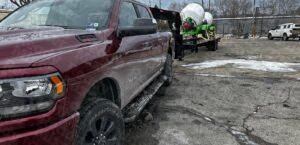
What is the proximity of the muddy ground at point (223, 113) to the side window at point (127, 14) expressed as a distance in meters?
1.42

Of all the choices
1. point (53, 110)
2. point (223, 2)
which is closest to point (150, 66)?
point (53, 110)

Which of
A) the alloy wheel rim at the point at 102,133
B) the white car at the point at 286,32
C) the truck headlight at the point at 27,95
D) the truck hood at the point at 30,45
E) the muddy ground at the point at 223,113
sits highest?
the truck hood at the point at 30,45

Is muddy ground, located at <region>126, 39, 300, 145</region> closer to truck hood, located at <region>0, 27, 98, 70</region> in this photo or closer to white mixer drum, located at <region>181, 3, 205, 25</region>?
truck hood, located at <region>0, 27, 98, 70</region>

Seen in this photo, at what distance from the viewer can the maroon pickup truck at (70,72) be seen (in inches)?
94.1

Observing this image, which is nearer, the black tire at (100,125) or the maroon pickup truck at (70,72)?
the maroon pickup truck at (70,72)

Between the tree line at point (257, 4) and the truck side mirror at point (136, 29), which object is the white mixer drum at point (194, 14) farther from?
the tree line at point (257, 4)

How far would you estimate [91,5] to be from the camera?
4266mm

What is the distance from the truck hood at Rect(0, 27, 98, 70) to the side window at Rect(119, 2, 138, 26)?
3.33 ft

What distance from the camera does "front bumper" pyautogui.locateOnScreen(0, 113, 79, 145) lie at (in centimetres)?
232

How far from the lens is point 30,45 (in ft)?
9.06

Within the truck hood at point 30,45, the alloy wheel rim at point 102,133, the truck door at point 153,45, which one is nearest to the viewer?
the truck hood at point 30,45

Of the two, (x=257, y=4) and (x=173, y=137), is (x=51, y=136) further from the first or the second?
(x=257, y=4)

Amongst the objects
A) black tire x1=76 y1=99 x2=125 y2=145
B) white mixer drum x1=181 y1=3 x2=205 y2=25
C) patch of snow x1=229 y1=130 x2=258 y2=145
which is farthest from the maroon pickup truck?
white mixer drum x1=181 y1=3 x2=205 y2=25

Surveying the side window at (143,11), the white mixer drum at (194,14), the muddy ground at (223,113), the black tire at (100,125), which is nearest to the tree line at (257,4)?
the white mixer drum at (194,14)
